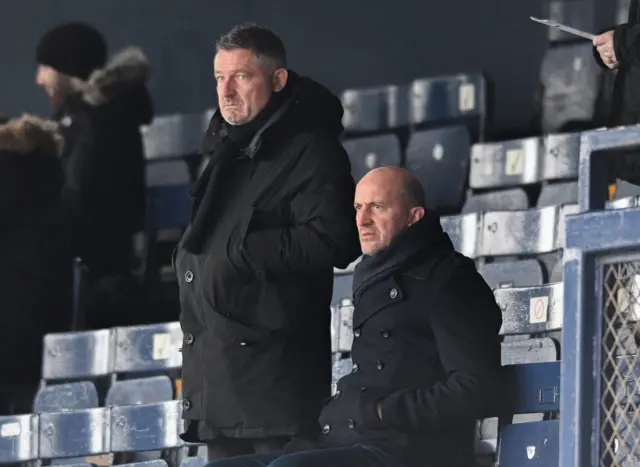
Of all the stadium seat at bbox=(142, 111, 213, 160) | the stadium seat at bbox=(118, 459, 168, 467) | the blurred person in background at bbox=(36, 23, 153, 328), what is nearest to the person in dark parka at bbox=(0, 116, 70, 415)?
the blurred person in background at bbox=(36, 23, 153, 328)

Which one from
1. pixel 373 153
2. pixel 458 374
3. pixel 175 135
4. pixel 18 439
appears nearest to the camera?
pixel 458 374

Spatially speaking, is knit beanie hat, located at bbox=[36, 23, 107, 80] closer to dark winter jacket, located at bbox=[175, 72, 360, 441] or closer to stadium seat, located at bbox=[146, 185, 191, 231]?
stadium seat, located at bbox=[146, 185, 191, 231]

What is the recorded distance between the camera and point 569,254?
2869 mm

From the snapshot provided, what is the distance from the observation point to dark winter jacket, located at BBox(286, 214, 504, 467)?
9.96ft

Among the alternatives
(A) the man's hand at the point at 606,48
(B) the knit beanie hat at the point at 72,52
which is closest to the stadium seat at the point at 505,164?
(B) the knit beanie hat at the point at 72,52

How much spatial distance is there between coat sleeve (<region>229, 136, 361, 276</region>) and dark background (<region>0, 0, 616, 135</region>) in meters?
3.68

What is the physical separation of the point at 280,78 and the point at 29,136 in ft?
9.03

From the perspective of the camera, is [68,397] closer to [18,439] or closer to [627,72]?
[18,439]

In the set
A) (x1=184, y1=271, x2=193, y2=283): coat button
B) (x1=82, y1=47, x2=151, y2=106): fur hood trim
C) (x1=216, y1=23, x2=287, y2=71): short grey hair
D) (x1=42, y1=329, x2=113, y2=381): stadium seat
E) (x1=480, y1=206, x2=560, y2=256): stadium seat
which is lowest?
(x1=42, y1=329, x2=113, y2=381): stadium seat

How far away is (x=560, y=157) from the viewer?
5922 mm

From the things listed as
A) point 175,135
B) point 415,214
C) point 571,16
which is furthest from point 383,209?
point 175,135

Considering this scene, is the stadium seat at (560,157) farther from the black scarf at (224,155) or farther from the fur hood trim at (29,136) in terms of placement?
the black scarf at (224,155)

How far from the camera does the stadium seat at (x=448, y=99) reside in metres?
6.59

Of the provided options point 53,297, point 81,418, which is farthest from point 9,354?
point 81,418
